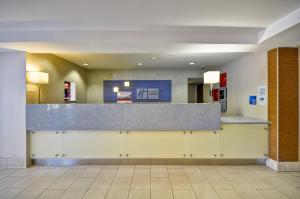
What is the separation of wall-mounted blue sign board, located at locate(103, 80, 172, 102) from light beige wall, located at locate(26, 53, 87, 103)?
1.56 meters

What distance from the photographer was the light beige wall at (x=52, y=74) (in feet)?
13.6

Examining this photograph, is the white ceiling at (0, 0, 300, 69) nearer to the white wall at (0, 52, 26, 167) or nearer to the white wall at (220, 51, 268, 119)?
the white wall at (0, 52, 26, 167)

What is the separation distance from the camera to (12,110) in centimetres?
396

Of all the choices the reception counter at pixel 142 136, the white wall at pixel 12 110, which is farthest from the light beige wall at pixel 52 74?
the reception counter at pixel 142 136

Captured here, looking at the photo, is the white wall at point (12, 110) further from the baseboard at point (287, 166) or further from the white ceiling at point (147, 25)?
the baseboard at point (287, 166)

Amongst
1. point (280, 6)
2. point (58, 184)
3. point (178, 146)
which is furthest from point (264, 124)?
point (58, 184)

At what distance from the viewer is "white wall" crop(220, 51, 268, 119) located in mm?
4328

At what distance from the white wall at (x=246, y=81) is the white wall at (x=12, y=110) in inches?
202

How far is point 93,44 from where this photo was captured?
11.3ft

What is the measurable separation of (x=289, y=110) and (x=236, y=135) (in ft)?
3.63

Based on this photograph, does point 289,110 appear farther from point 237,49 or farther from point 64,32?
point 64,32

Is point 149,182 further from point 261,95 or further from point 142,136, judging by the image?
point 261,95

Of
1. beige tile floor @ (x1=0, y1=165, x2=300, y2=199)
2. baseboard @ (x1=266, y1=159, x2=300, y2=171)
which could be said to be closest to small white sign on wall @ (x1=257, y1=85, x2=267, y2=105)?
baseboard @ (x1=266, y1=159, x2=300, y2=171)

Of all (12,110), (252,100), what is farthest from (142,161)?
(252,100)
